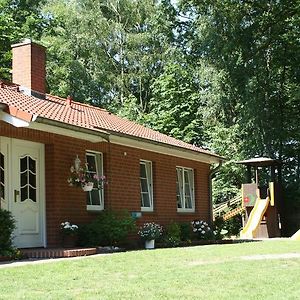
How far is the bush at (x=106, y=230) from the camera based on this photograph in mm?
13047

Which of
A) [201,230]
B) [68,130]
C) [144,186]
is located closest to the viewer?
[68,130]

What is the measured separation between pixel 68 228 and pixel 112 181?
262cm

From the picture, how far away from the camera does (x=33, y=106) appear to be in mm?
13469

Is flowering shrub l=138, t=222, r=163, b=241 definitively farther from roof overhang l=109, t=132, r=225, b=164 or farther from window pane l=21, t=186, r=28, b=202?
window pane l=21, t=186, r=28, b=202

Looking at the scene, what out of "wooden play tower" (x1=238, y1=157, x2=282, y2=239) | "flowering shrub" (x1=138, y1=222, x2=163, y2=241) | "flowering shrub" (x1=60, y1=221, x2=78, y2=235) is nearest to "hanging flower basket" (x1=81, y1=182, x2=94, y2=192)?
"flowering shrub" (x1=60, y1=221, x2=78, y2=235)

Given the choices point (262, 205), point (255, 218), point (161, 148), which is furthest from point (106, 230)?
point (262, 205)

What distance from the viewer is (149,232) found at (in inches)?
588

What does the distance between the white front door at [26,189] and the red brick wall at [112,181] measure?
176 millimetres

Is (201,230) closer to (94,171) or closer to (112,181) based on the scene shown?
(112,181)

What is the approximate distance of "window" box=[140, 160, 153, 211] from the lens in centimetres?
1689

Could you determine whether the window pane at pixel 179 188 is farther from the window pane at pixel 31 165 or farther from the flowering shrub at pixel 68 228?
the window pane at pixel 31 165

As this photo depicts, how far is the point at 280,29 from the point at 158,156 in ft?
47.1

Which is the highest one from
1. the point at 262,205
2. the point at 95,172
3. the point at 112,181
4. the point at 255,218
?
the point at 95,172

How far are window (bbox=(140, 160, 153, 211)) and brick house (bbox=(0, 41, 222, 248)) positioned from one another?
3cm
